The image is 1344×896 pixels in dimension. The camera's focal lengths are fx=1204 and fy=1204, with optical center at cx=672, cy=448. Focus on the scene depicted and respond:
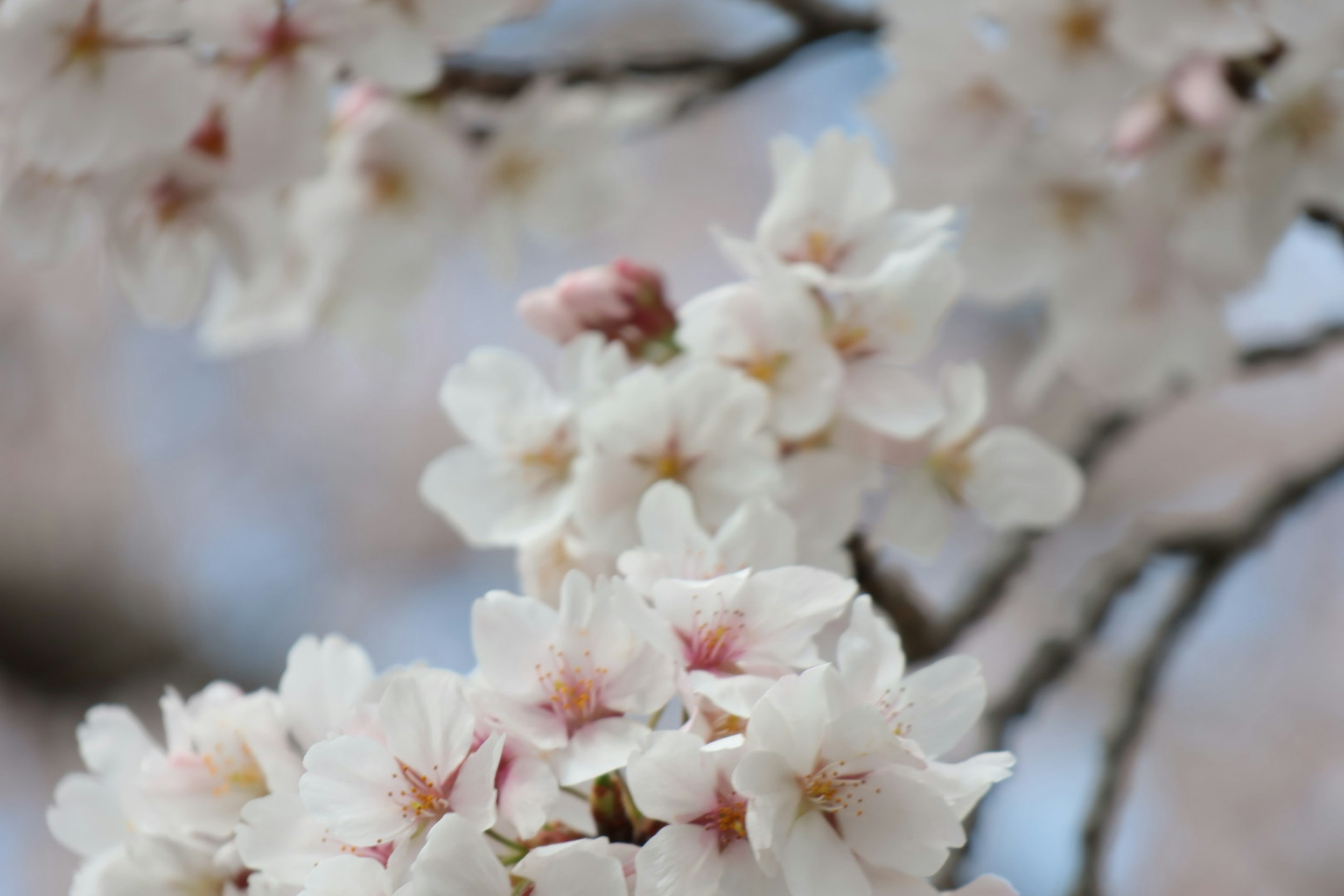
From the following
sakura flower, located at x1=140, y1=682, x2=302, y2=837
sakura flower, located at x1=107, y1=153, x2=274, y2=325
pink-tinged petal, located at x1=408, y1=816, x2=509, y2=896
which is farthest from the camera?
sakura flower, located at x1=107, y1=153, x2=274, y2=325

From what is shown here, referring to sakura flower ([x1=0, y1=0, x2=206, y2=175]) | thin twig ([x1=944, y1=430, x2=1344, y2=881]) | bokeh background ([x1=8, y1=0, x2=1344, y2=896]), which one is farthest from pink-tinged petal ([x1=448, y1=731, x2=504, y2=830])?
bokeh background ([x1=8, y1=0, x2=1344, y2=896])

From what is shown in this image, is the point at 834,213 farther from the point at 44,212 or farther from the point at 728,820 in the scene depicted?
the point at 44,212

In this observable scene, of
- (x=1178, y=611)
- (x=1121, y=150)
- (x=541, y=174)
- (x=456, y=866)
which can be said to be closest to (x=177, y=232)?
(x=541, y=174)

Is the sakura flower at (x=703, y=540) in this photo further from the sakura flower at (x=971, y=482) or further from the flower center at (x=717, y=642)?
the sakura flower at (x=971, y=482)

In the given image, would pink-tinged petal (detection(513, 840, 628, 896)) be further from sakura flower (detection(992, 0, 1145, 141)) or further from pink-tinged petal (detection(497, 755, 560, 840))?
sakura flower (detection(992, 0, 1145, 141))

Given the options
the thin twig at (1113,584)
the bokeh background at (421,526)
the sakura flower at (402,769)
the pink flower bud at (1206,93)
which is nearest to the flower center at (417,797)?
the sakura flower at (402,769)

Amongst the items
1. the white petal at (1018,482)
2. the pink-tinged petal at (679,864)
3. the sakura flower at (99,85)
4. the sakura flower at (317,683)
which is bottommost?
the white petal at (1018,482)
